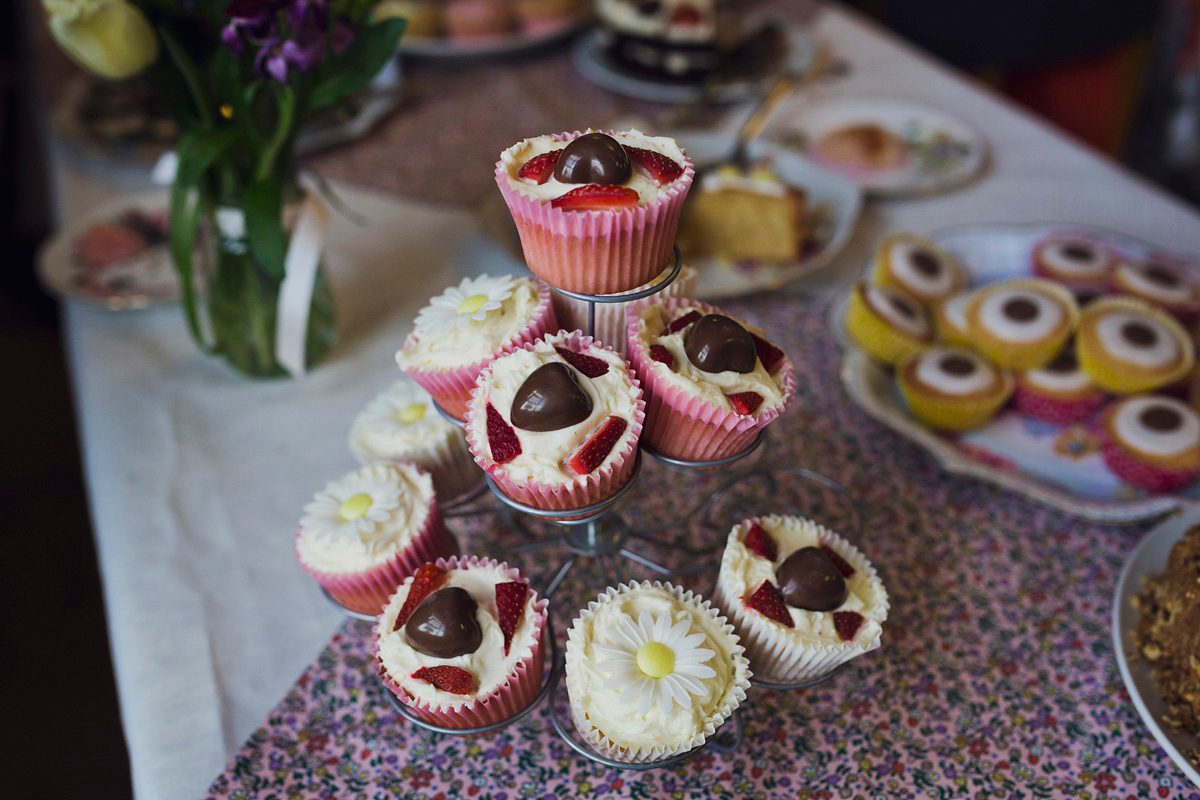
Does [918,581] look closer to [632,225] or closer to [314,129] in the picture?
[632,225]

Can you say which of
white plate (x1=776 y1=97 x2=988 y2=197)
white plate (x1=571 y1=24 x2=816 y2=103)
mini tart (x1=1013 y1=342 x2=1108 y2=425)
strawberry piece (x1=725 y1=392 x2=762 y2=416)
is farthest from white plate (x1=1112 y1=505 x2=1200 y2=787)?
white plate (x1=571 y1=24 x2=816 y2=103)

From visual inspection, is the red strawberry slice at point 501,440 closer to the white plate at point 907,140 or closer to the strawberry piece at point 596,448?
the strawberry piece at point 596,448

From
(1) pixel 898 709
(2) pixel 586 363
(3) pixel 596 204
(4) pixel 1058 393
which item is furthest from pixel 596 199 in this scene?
(4) pixel 1058 393

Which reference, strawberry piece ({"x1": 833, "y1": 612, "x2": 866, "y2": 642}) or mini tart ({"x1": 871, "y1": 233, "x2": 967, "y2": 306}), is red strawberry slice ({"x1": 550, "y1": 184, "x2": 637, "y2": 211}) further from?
mini tart ({"x1": 871, "y1": 233, "x2": 967, "y2": 306})

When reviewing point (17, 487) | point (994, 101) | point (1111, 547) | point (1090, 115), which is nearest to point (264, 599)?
point (1111, 547)

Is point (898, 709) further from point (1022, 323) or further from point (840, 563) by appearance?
point (1022, 323)
